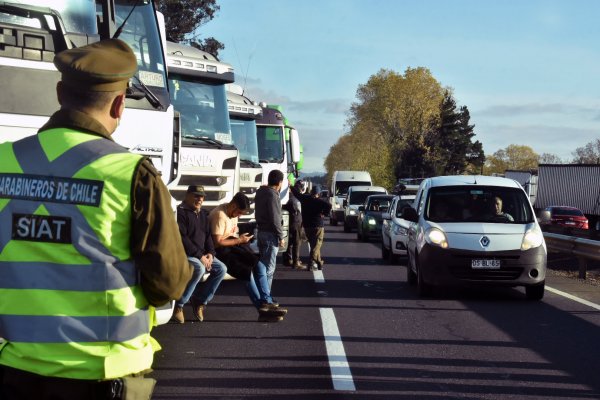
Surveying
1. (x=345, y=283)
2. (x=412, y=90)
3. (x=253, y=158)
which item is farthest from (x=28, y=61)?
(x=412, y=90)

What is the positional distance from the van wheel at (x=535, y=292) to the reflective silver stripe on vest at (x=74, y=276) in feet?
38.2

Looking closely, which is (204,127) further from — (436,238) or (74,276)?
(74,276)

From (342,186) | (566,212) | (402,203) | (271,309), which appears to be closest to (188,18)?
(342,186)

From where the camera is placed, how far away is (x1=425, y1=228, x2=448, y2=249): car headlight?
1412 cm

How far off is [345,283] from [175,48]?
4728 millimetres

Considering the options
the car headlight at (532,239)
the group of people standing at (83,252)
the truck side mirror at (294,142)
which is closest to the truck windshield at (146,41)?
the car headlight at (532,239)

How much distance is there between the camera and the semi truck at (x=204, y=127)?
564 inches

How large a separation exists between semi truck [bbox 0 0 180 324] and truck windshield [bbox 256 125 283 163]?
39.0 feet

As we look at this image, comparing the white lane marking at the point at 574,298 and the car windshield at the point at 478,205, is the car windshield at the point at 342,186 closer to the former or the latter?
the white lane marking at the point at 574,298

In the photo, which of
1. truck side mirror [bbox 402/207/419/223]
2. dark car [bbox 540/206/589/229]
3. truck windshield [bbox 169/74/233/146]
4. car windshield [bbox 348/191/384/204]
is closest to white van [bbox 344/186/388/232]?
car windshield [bbox 348/191/384/204]

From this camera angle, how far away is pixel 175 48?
16.1 m

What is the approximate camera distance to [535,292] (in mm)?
14070

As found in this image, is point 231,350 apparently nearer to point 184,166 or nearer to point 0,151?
point 184,166

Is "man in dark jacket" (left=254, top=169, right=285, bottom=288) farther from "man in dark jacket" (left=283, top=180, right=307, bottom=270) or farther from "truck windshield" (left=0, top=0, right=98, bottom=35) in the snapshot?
"man in dark jacket" (left=283, top=180, right=307, bottom=270)
